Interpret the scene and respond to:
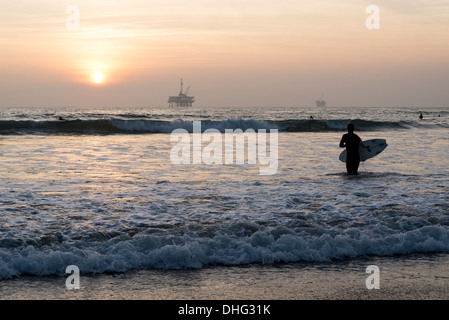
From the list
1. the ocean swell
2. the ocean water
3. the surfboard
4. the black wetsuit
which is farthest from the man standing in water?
the ocean swell

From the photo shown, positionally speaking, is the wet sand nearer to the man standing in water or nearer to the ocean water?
the ocean water

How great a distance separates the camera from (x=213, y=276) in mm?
6996

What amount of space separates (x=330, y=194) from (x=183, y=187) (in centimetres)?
383

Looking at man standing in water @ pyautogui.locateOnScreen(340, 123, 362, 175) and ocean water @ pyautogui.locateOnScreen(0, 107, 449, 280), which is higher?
man standing in water @ pyautogui.locateOnScreen(340, 123, 362, 175)

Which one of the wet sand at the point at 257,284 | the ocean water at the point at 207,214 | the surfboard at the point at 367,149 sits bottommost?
the wet sand at the point at 257,284

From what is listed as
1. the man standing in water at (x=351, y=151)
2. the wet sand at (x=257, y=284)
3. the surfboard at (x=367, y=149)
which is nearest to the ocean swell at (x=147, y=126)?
the surfboard at (x=367, y=149)

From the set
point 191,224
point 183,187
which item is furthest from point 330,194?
point 191,224

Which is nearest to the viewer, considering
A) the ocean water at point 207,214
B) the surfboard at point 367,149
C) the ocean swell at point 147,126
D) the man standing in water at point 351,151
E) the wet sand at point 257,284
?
the wet sand at point 257,284

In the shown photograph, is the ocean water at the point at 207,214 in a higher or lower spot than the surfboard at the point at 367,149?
lower

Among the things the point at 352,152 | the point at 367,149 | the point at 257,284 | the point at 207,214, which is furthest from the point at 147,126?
the point at 257,284

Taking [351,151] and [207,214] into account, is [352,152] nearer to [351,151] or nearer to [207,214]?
[351,151]

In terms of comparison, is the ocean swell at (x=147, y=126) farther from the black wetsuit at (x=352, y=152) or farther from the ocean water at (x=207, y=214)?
the black wetsuit at (x=352, y=152)

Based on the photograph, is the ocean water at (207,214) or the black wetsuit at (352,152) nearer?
the ocean water at (207,214)

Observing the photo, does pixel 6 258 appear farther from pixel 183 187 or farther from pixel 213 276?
pixel 183 187
